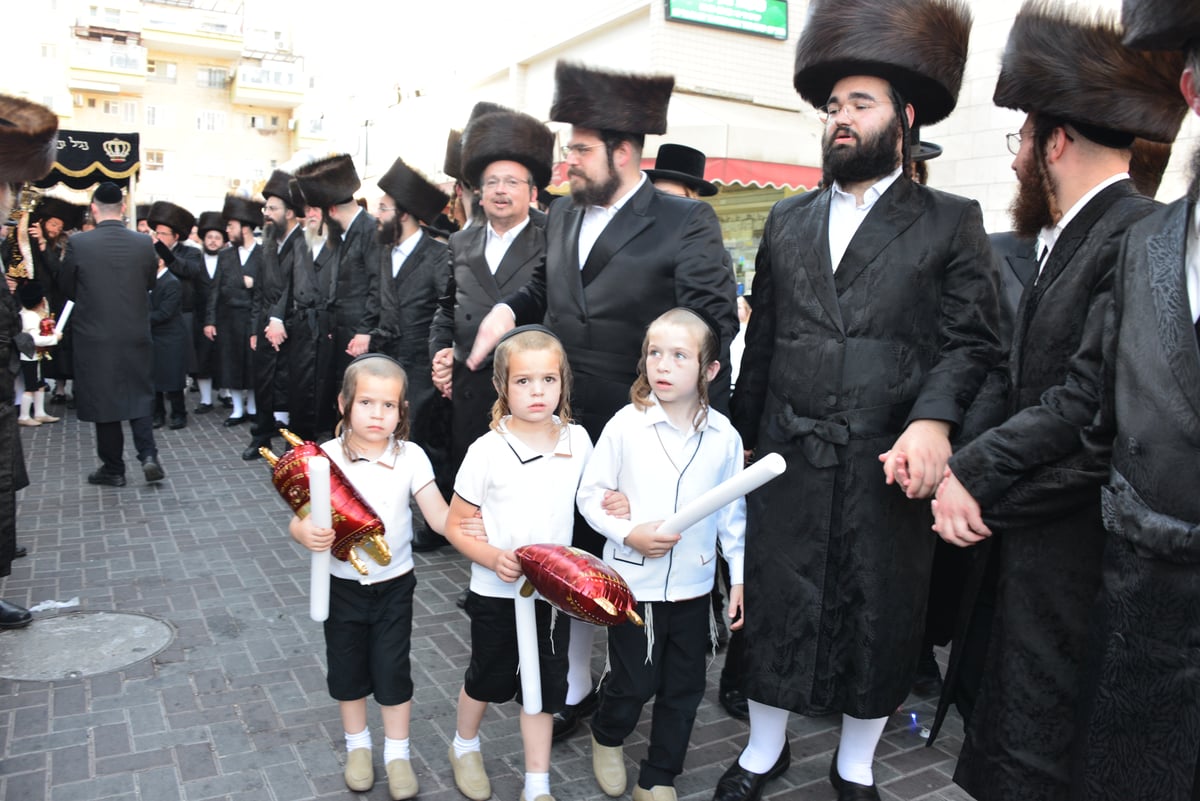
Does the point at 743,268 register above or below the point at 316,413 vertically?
above

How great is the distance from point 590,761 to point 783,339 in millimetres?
1722

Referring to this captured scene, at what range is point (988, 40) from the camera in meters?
11.6

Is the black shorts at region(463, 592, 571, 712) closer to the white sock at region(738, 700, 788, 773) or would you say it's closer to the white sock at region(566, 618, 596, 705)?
the white sock at region(566, 618, 596, 705)

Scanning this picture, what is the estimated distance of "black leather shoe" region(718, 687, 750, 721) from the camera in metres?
3.96

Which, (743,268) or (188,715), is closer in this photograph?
(188,715)

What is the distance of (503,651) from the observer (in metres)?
3.10

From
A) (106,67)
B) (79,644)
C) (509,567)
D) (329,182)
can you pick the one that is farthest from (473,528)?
(106,67)

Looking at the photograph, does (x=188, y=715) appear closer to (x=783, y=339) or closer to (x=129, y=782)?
(x=129, y=782)

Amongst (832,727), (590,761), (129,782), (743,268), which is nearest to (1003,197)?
(743,268)

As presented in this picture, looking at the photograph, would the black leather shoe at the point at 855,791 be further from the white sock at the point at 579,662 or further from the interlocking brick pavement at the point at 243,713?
the white sock at the point at 579,662

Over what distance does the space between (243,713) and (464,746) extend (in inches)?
44.1

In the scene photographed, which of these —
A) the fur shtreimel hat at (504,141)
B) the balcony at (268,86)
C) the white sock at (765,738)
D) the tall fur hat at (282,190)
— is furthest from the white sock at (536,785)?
the balcony at (268,86)

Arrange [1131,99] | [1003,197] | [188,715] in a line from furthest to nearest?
[1003,197]
[188,715]
[1131,99]

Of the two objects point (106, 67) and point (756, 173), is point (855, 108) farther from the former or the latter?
point (106, 67)
